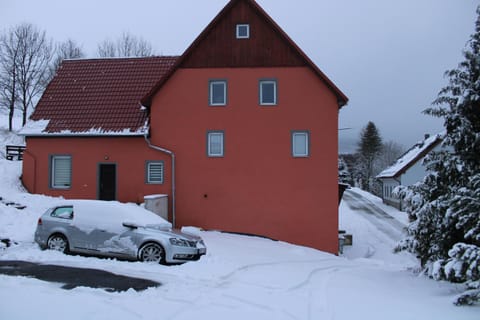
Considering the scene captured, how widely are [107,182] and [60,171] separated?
226 cm

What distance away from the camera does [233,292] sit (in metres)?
8.00

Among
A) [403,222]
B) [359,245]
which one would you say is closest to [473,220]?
[359,245]

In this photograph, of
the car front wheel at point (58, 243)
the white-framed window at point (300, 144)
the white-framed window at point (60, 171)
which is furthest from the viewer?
the white-framed window at point (60, 171)

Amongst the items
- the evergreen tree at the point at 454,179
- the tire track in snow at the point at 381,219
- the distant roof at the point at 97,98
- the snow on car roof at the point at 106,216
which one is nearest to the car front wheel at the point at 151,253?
the snow on car roof at the point at 106,216

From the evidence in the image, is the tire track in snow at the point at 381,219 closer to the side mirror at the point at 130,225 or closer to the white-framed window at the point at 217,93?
the white-framed window at the point at 217,93

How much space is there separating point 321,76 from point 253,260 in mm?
9506

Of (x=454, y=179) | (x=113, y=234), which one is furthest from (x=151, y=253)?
(x=454, y=179)

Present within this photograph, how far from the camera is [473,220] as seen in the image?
8375 mm

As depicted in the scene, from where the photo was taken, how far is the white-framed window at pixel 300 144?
18453 mm

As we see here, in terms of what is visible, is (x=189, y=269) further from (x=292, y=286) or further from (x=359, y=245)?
(x=359, y=245)

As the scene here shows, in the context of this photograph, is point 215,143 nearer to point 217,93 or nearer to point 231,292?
point 217,93

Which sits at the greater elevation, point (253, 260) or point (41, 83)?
point (41, 83)

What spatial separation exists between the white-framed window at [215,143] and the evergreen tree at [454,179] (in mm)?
9956

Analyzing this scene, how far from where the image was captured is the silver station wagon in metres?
10.4
